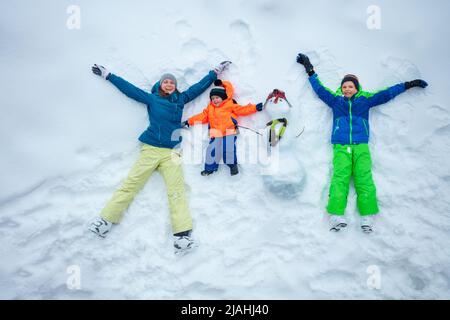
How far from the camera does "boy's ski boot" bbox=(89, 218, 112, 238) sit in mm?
3574

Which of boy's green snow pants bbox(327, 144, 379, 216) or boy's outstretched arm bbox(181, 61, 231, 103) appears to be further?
boy's outstretched arm bbox(181, 61, 231, 103)

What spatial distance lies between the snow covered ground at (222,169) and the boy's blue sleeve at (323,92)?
0.42 feet

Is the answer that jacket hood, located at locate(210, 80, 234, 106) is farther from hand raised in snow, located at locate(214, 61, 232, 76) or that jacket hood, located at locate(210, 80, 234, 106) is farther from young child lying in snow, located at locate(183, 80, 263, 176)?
hand raised in snow, located at locate(214, 61, 232, 76)

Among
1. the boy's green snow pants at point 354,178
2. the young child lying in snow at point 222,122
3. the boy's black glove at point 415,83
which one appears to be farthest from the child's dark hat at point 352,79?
the young child lying in snow at point 222,122

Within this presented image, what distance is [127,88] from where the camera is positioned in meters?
3.86

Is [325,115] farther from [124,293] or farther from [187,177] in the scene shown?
[124,293]

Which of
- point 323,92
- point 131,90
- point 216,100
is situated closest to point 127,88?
point 131,90

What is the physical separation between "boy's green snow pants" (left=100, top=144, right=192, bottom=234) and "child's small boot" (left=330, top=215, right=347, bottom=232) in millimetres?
1516

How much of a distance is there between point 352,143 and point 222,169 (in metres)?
1.48

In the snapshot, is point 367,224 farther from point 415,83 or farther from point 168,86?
point 168,86

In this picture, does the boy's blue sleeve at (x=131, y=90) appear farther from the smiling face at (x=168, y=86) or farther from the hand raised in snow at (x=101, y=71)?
the smiling face at (x=168, y=86)

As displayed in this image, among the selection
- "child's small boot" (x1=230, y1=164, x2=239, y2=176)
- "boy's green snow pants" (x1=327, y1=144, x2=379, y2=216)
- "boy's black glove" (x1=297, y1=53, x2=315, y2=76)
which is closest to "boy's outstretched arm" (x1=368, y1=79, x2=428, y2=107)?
"boy's green snow pants" (x1=327, y1=144, x2=379, y2=216)

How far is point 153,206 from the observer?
380cm
